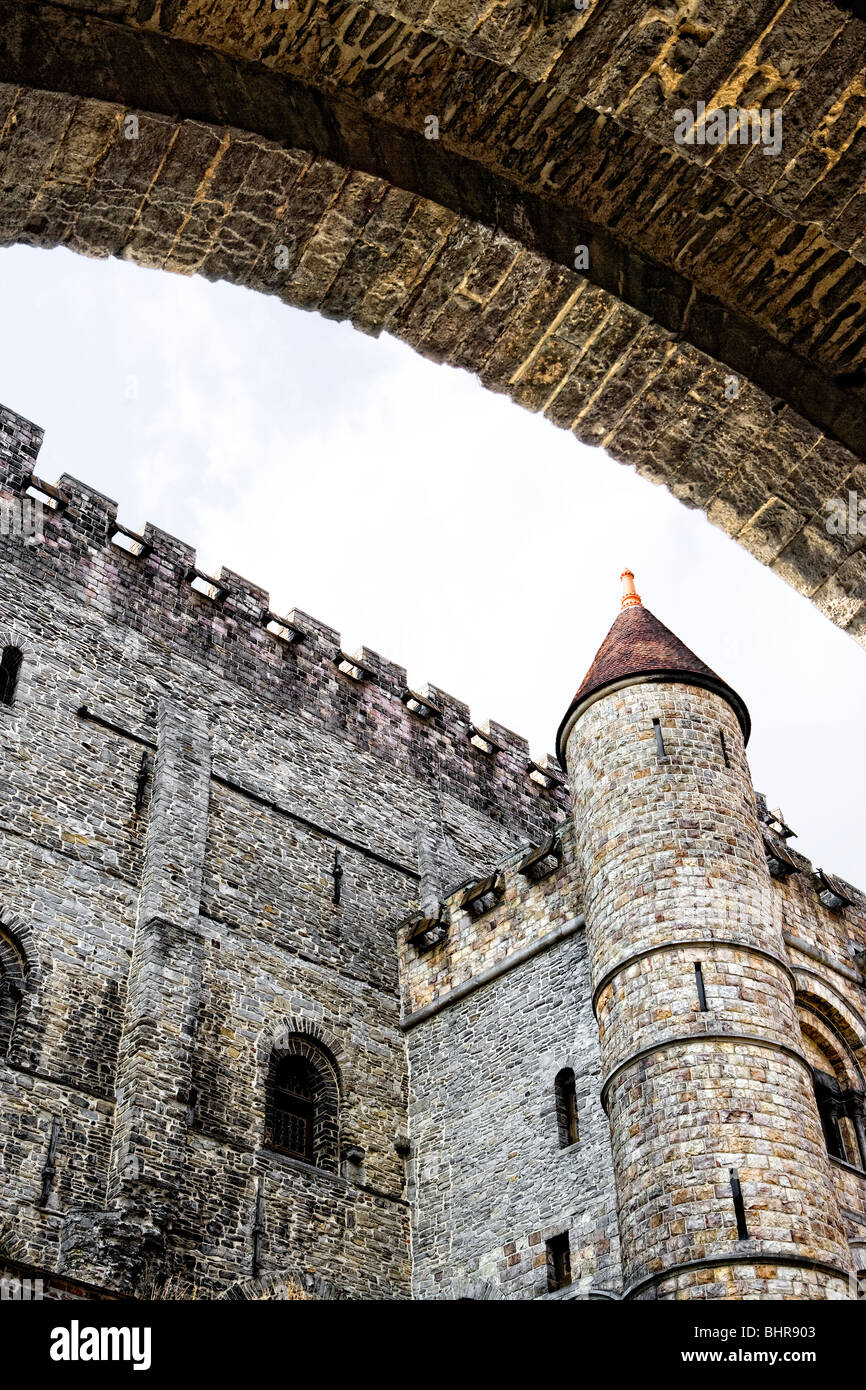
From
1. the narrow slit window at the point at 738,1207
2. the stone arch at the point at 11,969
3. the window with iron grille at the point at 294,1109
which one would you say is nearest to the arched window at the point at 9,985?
the stone arch at the point at 11,969

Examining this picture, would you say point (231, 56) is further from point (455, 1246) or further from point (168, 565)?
point (168, 565)

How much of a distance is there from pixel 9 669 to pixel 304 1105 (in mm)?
5734

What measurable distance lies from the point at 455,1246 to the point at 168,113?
1255cm

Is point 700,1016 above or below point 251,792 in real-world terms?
below

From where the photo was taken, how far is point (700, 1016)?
1229 centimetres

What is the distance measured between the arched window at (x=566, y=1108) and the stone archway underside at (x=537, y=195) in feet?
33.6

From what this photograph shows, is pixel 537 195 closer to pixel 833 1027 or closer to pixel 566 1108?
pixel 566 1108

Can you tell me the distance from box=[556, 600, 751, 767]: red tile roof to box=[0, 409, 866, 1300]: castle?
0.05 m

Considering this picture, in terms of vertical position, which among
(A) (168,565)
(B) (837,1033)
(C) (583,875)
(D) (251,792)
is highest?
(A) (168,565)

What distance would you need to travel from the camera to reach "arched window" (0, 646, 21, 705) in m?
15.4

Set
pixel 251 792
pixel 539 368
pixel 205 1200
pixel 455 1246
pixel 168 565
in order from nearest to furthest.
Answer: pixel 539 368, pixel 205 1200, pixel 455 1246, pixel 251 792, pixel 168 565

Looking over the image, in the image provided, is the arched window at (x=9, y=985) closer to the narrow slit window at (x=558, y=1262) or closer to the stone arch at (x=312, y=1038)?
the stone arch at (x=312, y=1038)

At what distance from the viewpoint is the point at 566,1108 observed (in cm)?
1423
